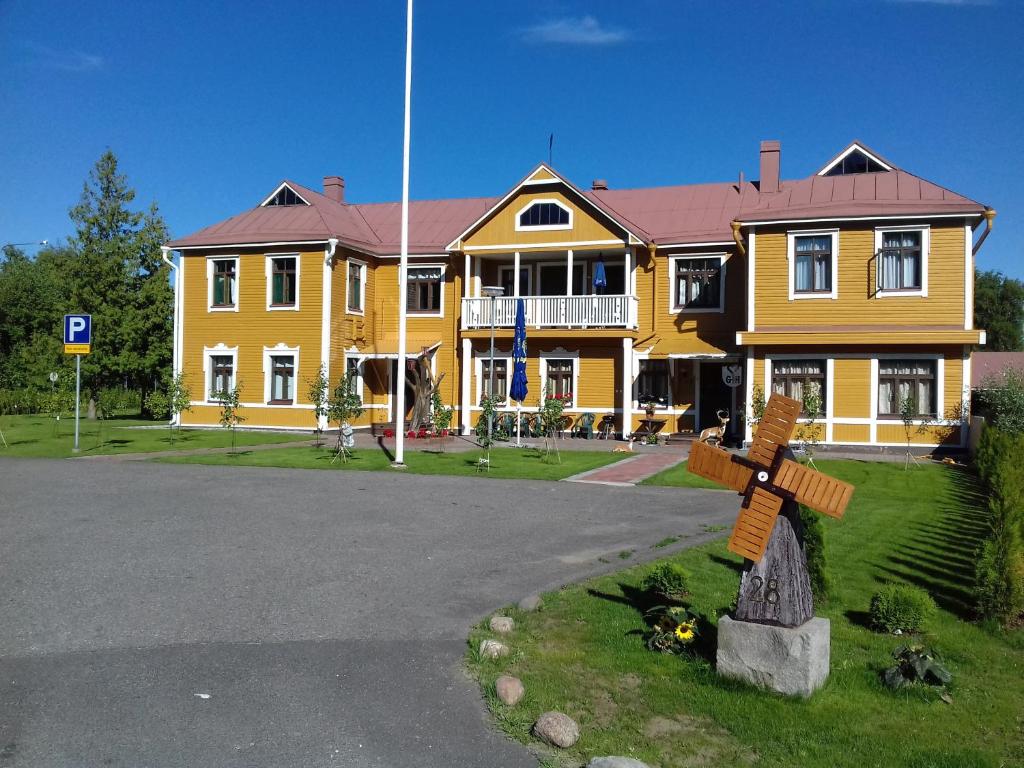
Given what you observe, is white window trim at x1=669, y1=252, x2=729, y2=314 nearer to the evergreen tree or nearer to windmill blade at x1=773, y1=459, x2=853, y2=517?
A: windmill blade at x1=773, y1=459, x2=853, y2=517

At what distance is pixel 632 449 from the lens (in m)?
23.4

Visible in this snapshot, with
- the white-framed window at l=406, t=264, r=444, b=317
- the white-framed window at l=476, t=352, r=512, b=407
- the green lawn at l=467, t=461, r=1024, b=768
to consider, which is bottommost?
the green lawn at l=467, t=461, r=1024, b=768

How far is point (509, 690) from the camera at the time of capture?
5.16 metres

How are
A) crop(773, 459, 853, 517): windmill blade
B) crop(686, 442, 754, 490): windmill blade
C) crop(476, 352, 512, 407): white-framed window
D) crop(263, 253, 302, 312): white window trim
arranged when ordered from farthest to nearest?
crop(476, 352, 512, 407): white-framed window, crop(263, 253, 302, 312): white window trim, crop(686, 442, 754, 490): windmill blade, crop(773, 459, 853, 517): windmill blade

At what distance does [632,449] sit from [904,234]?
30.6 feet

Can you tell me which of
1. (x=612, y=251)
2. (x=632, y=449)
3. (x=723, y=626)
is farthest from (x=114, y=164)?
(x=723, y=626)

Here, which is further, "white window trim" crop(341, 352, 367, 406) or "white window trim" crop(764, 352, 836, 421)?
"white window trim" crop(341, 352, 367, 406)

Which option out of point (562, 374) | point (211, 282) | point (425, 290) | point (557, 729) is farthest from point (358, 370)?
point (557, 729)

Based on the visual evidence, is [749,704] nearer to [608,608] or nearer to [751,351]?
[608,608]

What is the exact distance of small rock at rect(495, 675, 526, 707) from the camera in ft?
16.8

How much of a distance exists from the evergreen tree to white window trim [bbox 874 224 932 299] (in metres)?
49.0

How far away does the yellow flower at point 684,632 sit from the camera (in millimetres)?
5977

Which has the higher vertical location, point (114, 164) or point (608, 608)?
point (114, 164)

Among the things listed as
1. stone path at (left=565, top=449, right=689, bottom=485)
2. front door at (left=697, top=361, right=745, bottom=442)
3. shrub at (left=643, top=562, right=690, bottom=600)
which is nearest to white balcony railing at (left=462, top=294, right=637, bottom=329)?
front door at (left=697, top=361, right=745, bottom=442)
